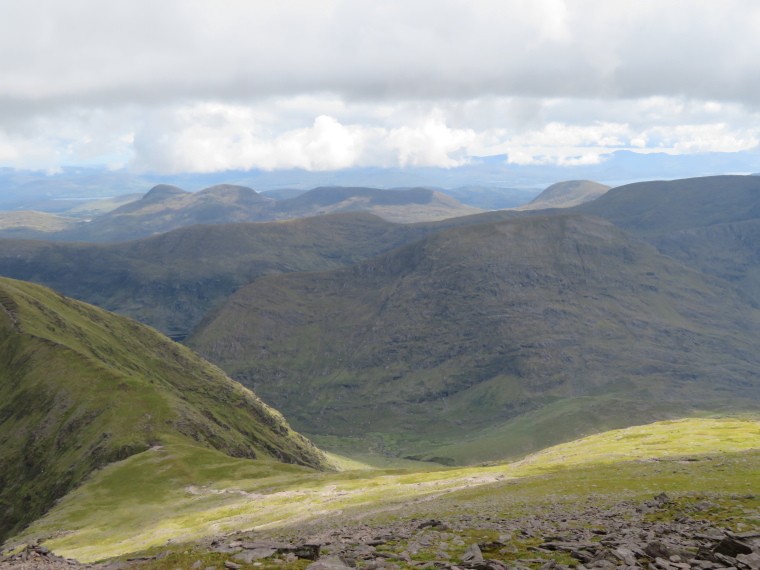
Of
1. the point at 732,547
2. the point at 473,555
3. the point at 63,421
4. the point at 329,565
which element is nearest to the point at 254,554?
the point at 329,565

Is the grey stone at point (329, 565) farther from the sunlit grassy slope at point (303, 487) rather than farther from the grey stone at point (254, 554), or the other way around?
the sunlit grassy slope at point (303, 487)

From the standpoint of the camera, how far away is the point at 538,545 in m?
35.5

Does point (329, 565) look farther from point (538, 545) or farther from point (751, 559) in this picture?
point (751, 559)

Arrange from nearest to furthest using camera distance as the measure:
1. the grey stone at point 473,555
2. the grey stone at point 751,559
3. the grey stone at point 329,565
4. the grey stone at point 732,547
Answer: the grey stone at point 751,559 → the grey stone at point 732,547 → the grey stone at point 329,565 → the grey stone at point 473,555

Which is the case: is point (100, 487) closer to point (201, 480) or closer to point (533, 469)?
point (201, 480)

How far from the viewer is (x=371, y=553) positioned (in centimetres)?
3538

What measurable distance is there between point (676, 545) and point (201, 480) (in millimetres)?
111098

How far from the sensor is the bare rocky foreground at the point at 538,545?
29.3m

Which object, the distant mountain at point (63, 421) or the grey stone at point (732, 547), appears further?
the distant mountain at point (63, 421)

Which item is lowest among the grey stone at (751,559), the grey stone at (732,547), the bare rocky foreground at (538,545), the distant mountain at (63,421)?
the distant mountain at (63,421)

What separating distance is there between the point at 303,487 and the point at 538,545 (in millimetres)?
86922

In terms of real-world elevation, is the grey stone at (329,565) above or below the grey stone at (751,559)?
below

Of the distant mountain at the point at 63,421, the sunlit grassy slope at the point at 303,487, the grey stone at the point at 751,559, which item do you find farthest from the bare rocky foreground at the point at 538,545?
the distant mountain at the point at 63,421

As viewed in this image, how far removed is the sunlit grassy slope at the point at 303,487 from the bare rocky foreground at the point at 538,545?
606 inches
